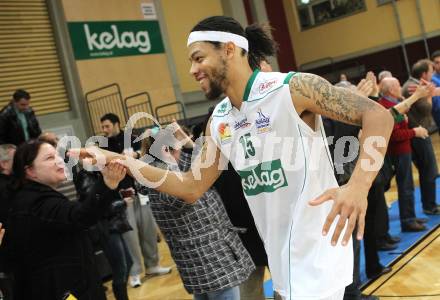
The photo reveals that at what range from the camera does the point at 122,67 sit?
12547 millimetres

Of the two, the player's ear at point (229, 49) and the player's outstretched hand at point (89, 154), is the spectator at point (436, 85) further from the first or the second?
the player's outstretched hand at point (89, 154)

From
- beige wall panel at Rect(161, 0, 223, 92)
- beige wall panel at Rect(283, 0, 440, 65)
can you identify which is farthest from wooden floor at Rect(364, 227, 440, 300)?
beige wall panel at Rect(283, 0, 440, 65)

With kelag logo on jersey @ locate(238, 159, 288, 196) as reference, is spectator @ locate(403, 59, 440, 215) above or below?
below

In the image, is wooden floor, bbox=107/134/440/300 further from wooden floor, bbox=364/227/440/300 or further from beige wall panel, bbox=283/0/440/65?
beige wall panel, bbox=283/0/440/65

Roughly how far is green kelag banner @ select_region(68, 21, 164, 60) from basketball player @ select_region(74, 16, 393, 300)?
32.3 ft

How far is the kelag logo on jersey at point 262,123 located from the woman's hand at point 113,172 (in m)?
0.73

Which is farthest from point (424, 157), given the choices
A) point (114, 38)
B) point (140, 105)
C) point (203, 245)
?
point (114, 38)

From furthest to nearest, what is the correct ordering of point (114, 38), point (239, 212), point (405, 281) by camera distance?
point (114, 38) → point (405, 281) → point (239, 212)

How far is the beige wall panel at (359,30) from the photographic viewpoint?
1576 centimetres

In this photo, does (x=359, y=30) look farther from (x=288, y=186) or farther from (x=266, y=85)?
(x=288, y=186)

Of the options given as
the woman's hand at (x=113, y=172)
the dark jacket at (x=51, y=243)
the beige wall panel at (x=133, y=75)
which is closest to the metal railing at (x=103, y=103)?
the beige wall panel at (x=133, y=75)

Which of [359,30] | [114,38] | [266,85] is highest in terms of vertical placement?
[114,38]

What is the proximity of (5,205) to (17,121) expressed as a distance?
3.89 m

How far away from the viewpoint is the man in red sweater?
19.7ft
